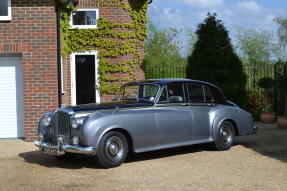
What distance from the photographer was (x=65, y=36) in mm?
13961

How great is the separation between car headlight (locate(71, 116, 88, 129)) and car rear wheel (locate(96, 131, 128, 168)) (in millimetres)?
470

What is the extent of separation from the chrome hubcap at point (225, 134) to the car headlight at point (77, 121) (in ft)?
11.4

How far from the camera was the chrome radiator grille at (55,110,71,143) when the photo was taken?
7.82 meters

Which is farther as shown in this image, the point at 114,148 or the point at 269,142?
the point at 269,142

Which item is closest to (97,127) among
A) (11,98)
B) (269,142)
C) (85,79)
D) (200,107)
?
(200,107)

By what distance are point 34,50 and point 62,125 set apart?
13.7ft

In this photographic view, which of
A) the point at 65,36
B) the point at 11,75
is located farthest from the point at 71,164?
the point at 65,36

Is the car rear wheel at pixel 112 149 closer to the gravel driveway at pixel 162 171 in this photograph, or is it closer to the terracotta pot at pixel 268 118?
the gravel driveway at pixel 162 171

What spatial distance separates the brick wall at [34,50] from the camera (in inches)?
452

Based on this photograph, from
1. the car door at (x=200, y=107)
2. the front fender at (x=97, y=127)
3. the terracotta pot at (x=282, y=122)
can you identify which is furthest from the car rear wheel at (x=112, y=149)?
the terracotta pot at (x=282, y=122)

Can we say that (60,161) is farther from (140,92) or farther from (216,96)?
(216,96)

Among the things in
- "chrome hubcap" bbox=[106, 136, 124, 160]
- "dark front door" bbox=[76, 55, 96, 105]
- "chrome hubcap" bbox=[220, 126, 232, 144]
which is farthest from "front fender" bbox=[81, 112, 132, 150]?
"dark front door" bbox=[76, 55, 96, 105]

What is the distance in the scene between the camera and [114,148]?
7.88m

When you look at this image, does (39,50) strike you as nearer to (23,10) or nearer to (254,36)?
(23,10)
